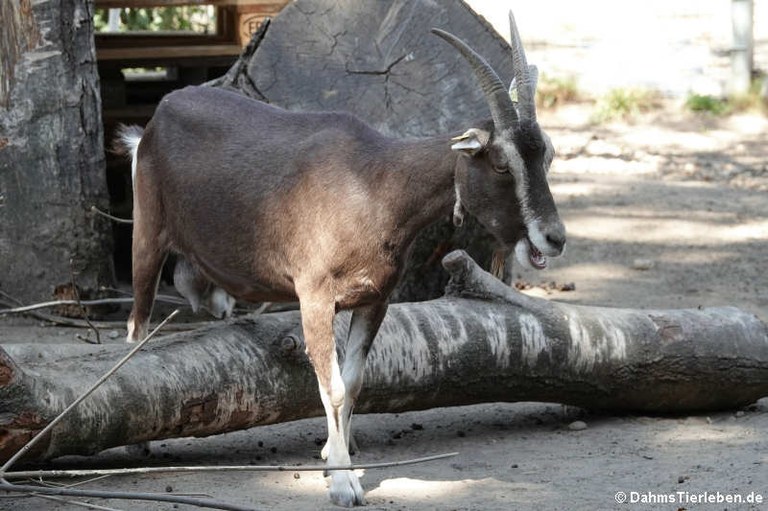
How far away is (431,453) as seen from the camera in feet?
19.5

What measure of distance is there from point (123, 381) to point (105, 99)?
4557 mm

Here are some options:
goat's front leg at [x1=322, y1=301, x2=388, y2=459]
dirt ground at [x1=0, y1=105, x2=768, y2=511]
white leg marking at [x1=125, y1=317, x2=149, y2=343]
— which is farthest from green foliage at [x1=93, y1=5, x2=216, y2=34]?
goat's front leg at [x1=322, y1=301, x2=388, y2=459]

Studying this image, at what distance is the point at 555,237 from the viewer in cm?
490

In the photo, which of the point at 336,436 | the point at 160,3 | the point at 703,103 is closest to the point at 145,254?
the point at 336,436

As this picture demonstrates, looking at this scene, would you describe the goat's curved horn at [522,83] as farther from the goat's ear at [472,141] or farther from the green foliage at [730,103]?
the green foliage at [730,103]

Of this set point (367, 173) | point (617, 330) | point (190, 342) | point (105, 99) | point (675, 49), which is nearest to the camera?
point (367, 173)

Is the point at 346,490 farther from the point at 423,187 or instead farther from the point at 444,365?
the point at 423,187

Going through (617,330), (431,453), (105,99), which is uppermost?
(105,99)

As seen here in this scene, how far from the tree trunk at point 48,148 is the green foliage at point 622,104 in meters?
7.72

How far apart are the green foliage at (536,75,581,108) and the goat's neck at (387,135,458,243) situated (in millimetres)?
9821

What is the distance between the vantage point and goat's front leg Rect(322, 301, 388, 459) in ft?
18.1

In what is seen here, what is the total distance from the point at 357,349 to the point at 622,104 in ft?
31.9

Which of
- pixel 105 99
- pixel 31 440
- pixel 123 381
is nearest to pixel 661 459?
pixel 123 381

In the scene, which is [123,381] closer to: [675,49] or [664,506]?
[664,506]
